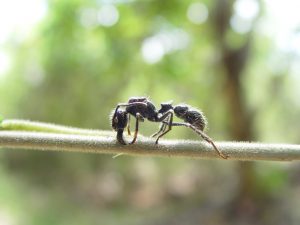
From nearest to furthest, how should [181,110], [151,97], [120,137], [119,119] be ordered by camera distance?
[120,137], [119,119], [181,110], [151,97]

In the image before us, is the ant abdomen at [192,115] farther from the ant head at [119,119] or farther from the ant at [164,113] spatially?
the ant head at [119,119]

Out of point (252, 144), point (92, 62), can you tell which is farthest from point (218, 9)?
point (252, 144)

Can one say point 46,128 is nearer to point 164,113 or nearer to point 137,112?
point 137,112

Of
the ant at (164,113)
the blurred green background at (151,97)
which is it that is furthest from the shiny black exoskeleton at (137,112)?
the blurred green background at (151,97)

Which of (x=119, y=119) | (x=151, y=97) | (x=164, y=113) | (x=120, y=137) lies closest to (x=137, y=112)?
(x=164, y=113)

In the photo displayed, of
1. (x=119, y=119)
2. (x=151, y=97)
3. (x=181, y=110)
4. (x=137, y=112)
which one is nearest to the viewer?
(x=119, y=119)

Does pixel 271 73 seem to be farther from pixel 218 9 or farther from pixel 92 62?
pixel 92 62

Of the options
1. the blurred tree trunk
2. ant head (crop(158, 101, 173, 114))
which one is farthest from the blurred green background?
ant head (crop(158, 101, 173, 114))
